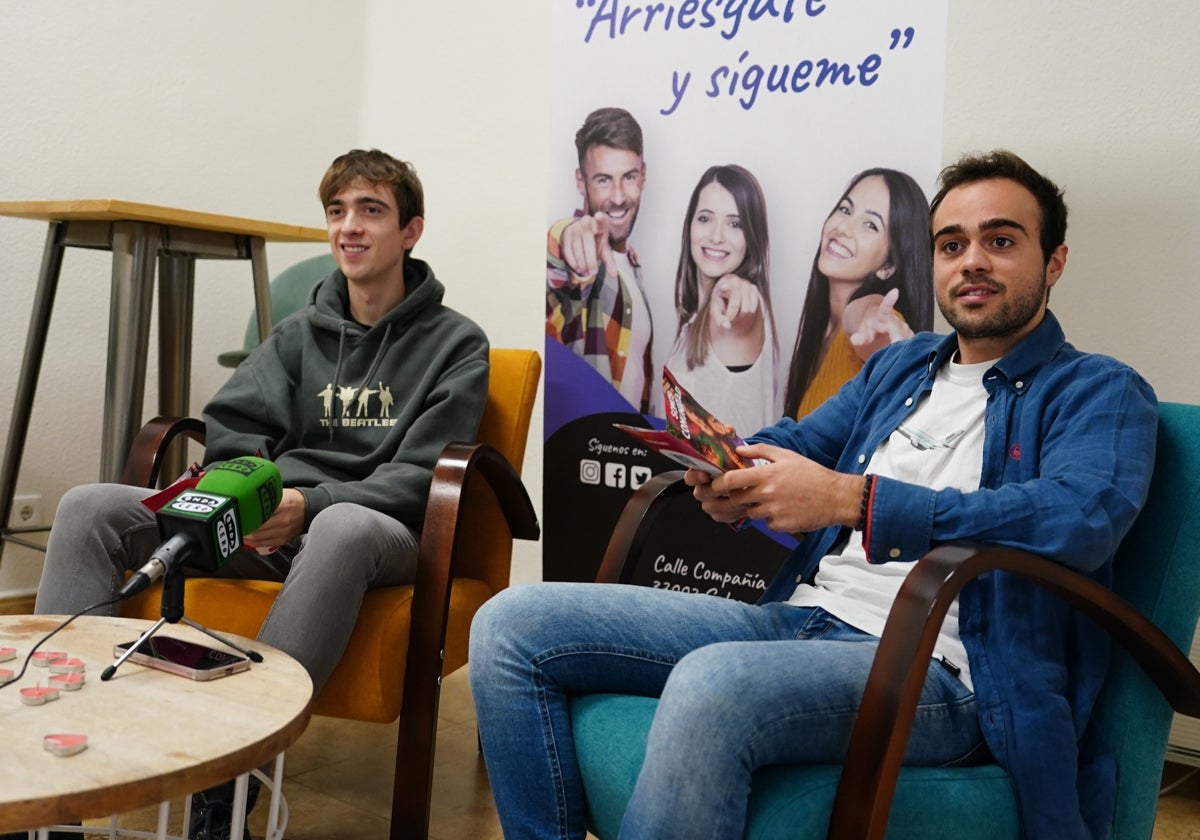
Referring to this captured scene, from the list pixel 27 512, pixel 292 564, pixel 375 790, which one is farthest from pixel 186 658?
pixel 27 512

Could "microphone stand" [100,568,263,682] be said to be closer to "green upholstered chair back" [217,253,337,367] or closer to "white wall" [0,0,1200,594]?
"white wall" [0,0,1200,594]

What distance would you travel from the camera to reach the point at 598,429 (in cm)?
253

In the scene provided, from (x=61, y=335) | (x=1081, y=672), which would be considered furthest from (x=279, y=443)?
(x=1081, y=672)

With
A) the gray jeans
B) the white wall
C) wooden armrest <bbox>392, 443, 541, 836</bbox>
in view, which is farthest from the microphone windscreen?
the white wall

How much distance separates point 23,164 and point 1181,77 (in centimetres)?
275

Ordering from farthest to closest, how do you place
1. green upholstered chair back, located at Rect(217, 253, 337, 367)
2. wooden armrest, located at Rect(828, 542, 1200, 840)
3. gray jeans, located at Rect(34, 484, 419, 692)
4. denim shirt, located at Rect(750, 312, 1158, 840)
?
1. green upholstered chair back, located at Rect(217, 253, 337, 367)
2. gray jeans, located at Rect(34, 484, 419, 692)
3. denim shirt, located at Rect(750, 312, 1158, 840)
4. wooden armrest, located at Rect(828, 542, 1200, 840)

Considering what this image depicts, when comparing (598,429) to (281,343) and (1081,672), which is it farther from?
(1081,672)

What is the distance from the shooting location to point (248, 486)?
4.77 feet

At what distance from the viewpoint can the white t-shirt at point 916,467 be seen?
A: 1.48m

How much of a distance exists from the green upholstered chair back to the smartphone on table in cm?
188

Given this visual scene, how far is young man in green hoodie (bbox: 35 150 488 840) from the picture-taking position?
1759mm

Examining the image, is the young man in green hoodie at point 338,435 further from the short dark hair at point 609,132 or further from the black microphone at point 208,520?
the short dark hair at point 609,132

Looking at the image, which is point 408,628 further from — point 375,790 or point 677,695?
point 677,695

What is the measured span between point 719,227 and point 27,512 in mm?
2015
